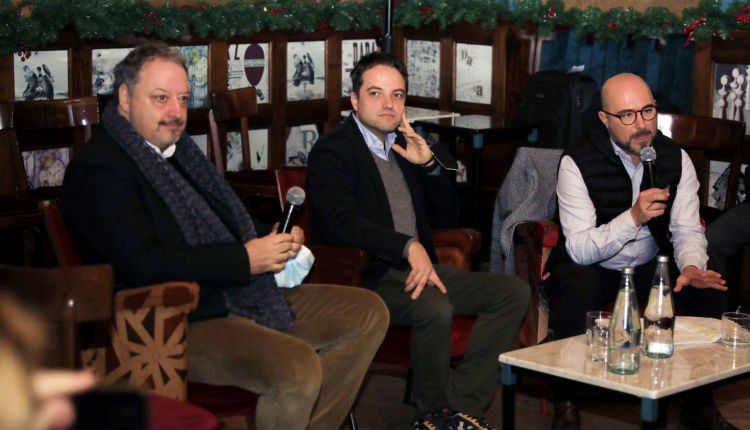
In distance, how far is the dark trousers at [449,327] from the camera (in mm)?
3301

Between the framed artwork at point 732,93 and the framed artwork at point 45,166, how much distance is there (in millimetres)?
3210

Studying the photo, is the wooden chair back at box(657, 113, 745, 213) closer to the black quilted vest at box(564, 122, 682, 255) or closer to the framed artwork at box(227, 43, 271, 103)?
the black quilted vest at box(564, 122, 682, 255)

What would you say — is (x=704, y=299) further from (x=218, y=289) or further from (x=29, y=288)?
(x=29, y=288)

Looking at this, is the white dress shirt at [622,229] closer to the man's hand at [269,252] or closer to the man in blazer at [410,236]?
the man in blazer at [410,236]

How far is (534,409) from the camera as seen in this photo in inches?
151

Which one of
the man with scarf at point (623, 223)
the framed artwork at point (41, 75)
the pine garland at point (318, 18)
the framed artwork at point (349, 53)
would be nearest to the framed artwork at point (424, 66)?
the pine garland at point (318, 18)

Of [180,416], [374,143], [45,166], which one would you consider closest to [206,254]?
[180,416]

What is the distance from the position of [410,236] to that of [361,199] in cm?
24

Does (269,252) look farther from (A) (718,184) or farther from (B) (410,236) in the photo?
(A) (718,184)

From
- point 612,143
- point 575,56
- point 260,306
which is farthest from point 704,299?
point 575,56

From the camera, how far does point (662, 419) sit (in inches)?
111

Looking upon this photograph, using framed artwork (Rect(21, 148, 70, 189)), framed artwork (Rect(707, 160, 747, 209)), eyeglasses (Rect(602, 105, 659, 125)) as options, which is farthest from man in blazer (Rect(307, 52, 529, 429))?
framed artwork (Rect(21, 148, 70, 189))

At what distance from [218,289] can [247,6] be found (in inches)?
134

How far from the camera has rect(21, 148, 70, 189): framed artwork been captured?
5422mm
